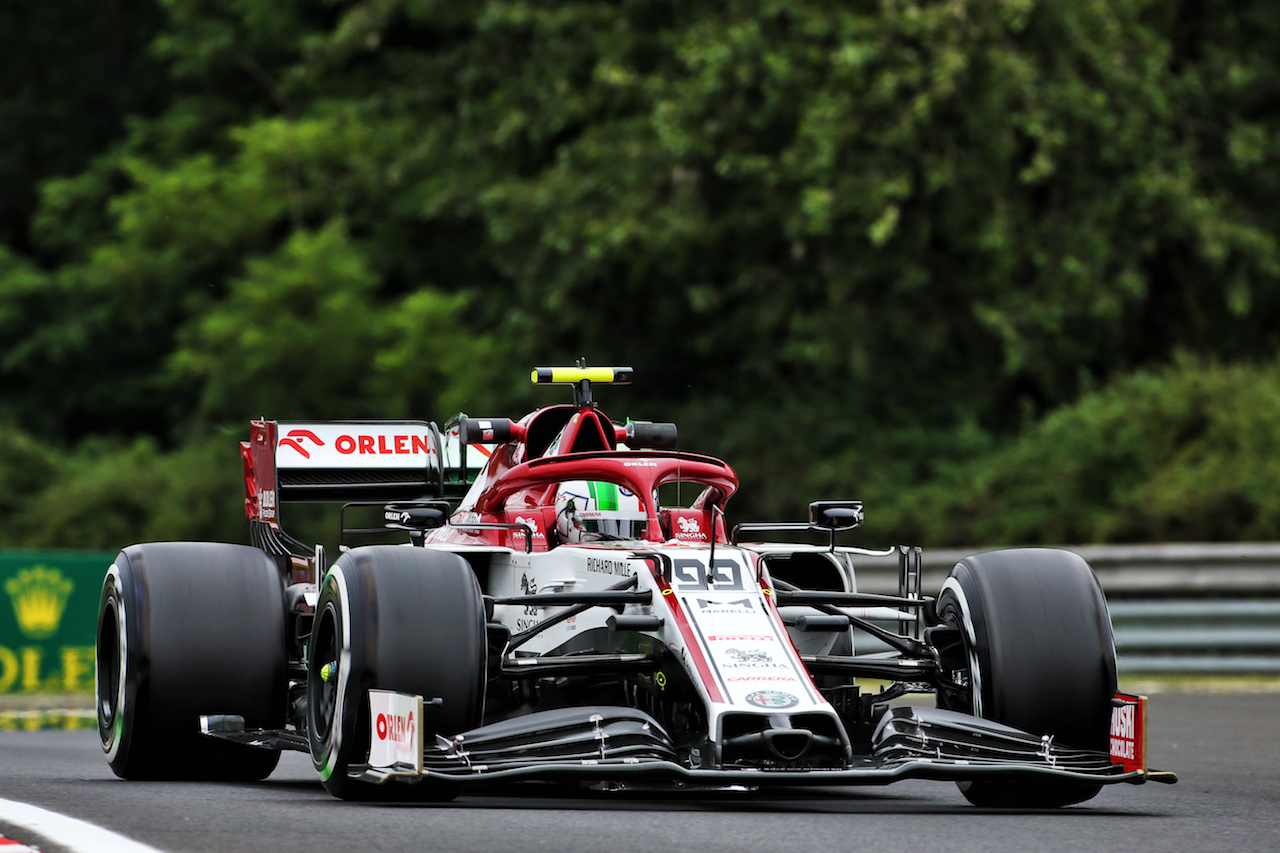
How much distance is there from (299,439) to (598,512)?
8.24 ft

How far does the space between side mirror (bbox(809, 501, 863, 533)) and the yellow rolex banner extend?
7.64 m

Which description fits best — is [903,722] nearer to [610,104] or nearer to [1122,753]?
[1122,753]

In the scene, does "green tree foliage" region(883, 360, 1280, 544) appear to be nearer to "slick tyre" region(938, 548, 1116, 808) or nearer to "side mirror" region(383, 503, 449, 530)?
"slick tyre" region(938, 548, 1116, 808)

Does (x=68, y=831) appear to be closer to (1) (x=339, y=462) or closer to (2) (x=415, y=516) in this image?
(2) (x=415, y=516)

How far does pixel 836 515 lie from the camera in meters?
9.23

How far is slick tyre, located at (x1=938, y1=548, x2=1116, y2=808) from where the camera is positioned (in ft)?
27.2

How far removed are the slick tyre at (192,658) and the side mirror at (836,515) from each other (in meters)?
2.35

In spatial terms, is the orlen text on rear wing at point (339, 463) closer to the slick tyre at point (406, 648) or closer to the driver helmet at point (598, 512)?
the driver helmet at point (598, 512)

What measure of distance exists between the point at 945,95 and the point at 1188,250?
3945 millimetres

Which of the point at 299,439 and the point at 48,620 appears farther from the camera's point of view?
the point at 48,620

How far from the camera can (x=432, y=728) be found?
7.67m

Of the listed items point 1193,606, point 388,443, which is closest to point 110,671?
point 388,443

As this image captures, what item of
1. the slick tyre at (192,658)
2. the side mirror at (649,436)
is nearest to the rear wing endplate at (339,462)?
the side mirror at (649,436)

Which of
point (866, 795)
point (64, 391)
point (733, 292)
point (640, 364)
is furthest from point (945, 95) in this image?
point (64, 391)
